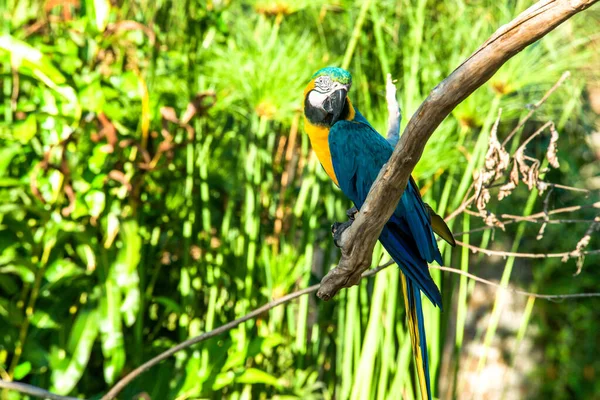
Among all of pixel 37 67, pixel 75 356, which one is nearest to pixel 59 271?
pixel 75 356

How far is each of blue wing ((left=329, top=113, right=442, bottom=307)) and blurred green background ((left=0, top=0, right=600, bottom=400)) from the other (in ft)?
1.20

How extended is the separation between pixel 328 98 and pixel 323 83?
0.03 metres

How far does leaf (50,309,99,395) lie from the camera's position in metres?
1.41

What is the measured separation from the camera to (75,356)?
4.66 ft

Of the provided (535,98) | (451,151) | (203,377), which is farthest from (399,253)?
(535,98)

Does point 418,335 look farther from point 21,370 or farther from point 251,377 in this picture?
point 21,370

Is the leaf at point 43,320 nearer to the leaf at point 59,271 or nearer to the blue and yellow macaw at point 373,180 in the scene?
the leaf at point 59,271

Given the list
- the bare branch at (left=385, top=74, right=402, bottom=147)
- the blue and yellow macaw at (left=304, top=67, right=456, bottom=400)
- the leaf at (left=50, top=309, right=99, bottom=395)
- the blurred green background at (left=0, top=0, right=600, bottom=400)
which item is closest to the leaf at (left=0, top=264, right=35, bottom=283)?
the blurred green background at (left=0, top=0, right=600, bottom=400)

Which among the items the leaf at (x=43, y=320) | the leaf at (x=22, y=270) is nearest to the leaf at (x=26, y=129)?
the leaf at (x=22, y=270)

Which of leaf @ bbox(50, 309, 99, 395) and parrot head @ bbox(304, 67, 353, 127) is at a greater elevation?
parrot head @ bbox(304, 67, 353, 127)

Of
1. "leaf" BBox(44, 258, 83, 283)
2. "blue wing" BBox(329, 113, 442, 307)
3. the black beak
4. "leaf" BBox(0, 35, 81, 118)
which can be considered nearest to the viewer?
"blue wing" BBox(329, 113, 442, 307)

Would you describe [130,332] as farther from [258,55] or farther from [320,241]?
[258,55]

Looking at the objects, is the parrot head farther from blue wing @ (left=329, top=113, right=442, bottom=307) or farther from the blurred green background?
the blurred green background

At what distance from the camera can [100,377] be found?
1.76 m
